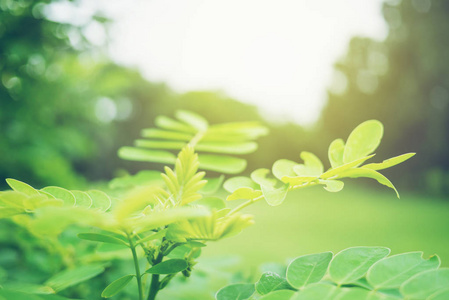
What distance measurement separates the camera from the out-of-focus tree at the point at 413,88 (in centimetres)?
1561

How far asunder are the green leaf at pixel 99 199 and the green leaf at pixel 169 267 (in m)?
0.15

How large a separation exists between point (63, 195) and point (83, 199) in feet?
0.12

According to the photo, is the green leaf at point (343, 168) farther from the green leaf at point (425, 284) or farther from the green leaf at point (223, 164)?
the green leaf at point (223, 164)

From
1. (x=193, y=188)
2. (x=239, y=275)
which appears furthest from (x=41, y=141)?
(x=193, y=188)

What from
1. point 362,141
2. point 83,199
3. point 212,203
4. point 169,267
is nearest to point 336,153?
point 362,141

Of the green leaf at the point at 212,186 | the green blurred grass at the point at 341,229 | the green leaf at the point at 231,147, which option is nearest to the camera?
the green leaf at the point at 212,186

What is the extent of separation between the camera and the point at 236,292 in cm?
Answer: 64

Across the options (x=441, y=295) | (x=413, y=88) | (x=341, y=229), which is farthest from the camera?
(x=413, y=88)

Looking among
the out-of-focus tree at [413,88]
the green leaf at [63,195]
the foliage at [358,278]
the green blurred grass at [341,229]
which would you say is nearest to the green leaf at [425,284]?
the foliage at [358,278]

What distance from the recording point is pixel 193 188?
23.2 inches

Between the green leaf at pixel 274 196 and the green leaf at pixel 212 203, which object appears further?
the green leaf at pixel 212 203

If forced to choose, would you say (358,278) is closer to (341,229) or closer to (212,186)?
(212,186)

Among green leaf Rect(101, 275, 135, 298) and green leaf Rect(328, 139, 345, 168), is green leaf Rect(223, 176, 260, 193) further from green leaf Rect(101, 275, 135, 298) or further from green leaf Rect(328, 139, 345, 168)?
green leaf Rect(101, 275, 135, 298)

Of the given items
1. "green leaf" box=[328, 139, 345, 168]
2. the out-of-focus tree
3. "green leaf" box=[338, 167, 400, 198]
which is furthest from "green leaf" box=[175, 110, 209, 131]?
the out-of-focus tree
